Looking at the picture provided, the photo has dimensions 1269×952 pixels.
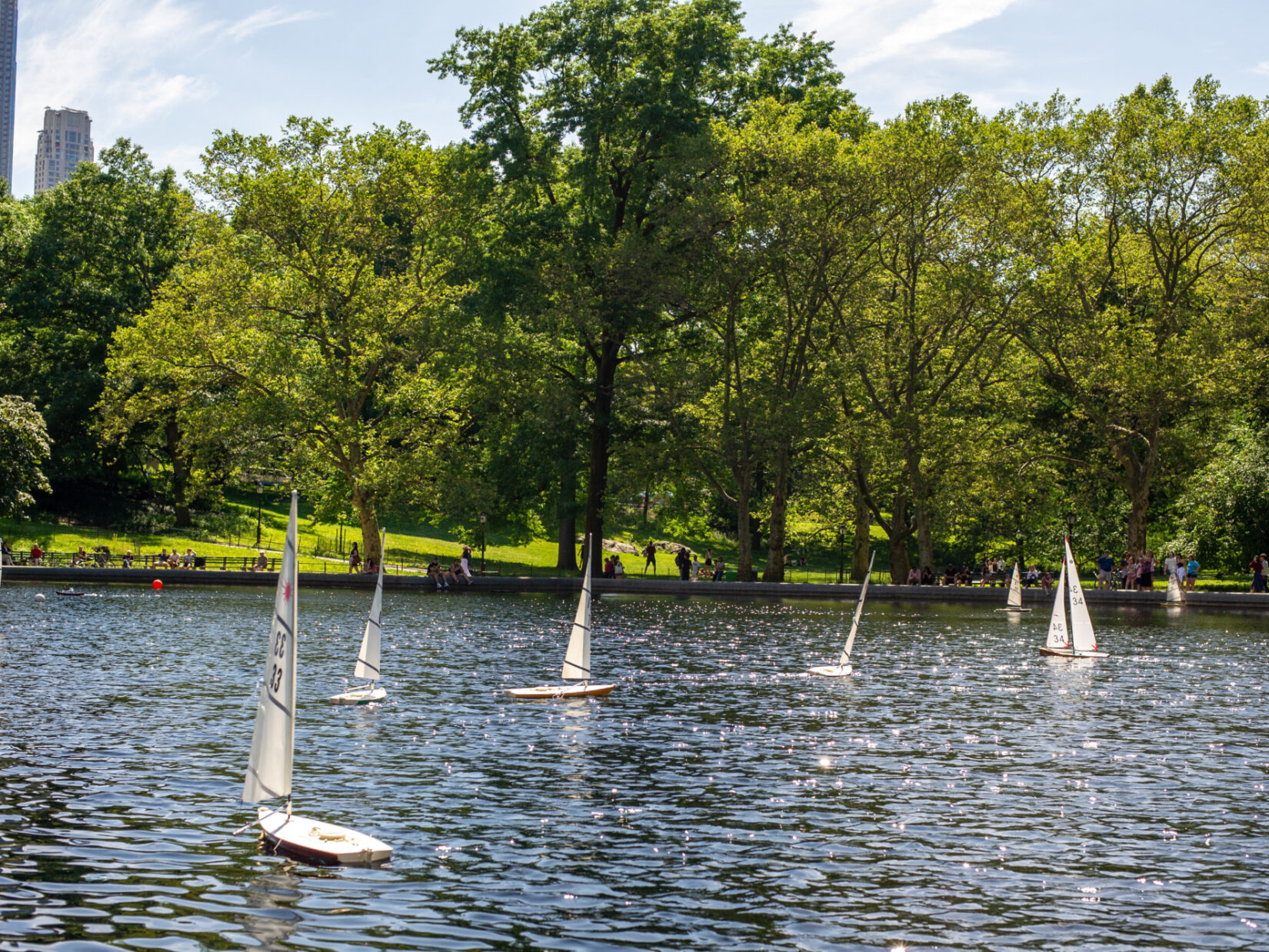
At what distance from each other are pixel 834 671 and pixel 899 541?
115ft

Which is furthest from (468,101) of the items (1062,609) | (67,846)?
(67,846)

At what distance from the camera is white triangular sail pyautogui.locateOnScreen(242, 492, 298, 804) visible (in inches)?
552

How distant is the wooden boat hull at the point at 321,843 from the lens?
572 inches

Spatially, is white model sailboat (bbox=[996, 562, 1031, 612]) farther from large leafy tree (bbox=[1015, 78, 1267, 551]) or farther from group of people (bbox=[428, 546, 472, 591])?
group of people (bbox=[428, 546, 472, 591])

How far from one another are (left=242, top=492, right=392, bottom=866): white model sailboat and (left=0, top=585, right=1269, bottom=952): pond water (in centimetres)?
28

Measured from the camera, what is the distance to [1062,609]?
3803 cm

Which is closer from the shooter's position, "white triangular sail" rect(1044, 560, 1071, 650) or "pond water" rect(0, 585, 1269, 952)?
"pond water" rect(0, 585, 1269, 952)

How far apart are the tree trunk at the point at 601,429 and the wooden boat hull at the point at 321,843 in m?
48.7

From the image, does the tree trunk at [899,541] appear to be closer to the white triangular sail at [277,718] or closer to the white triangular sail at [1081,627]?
the white triangular sail at [1081,627]

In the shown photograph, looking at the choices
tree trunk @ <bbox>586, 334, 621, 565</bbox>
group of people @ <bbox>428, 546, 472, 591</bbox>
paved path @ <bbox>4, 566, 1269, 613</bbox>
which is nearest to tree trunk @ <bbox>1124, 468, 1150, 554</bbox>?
paved path @ <bbox>4, 566, 1269, 613</bbox>

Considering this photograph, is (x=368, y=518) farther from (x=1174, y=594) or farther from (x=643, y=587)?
(x=1174, y=594)

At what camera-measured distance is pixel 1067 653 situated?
1428 inches

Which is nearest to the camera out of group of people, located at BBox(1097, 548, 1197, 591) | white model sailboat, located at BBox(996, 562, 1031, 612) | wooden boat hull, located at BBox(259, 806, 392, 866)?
wooden boat hull, located at BBox(259, 806, 392, 866)

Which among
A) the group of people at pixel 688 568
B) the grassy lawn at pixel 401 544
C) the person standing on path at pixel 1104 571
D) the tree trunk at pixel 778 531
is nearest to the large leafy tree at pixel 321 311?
the grassy lawn at pixel 401 544
